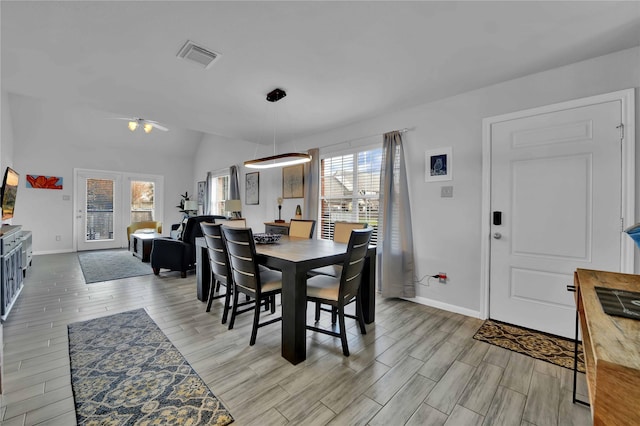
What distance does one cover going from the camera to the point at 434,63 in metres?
2.36

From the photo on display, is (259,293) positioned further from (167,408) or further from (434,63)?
(434,63)

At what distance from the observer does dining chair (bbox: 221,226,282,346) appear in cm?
218

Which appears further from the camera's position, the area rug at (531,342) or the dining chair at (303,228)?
the dining chair at (303,228)

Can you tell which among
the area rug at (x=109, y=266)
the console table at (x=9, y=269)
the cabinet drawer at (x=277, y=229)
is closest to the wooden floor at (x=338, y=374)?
the console table at (x=9, y=269)

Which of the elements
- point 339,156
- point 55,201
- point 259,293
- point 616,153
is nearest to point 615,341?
point 259,293

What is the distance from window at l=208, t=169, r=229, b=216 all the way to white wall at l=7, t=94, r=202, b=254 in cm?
165

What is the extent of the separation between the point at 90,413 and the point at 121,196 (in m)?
7.31

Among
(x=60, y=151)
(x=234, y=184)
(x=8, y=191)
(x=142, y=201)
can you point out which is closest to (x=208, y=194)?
(x=234, y=184)

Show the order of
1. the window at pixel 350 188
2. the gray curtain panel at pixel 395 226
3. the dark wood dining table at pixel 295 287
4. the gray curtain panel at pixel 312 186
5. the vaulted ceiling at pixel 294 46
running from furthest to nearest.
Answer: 1. the gray curtain panel at pixel 312 186
2. the window at pixel 350 188
3. the gray curtain panel at pixel 395 226
4. the dark wood dining table at pixel 295 287
5. the vaulted ceiling at pixel 294 46

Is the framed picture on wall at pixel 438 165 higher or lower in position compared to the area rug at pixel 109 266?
higher

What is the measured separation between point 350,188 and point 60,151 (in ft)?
23.3

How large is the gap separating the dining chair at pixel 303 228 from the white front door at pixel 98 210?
6.12 m

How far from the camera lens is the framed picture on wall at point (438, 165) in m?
3.04

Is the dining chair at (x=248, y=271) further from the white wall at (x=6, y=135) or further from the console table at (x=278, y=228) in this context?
the white wall at (x=6, y=135)
